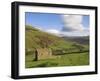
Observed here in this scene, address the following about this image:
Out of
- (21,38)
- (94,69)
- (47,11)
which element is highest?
(47,11)

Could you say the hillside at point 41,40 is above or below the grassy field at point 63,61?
above

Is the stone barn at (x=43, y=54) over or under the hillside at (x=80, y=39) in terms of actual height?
under

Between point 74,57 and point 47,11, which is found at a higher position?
point 47,11

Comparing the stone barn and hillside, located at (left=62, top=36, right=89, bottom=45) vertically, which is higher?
hillside, located at (left=62, top=36, right=89, bottom=45)

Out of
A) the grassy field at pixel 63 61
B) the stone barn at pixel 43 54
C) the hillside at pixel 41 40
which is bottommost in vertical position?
the grassy field at pixel 63 61

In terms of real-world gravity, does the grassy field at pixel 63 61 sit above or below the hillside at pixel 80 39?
below

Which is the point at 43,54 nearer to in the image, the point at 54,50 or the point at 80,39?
the point at 54,50

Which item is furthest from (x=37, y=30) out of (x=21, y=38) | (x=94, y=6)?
(x=94, y=6)

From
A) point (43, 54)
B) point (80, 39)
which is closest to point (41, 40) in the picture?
point (43, 54)

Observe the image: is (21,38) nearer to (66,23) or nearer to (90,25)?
(66,23)
